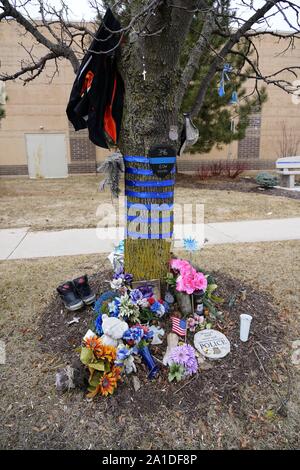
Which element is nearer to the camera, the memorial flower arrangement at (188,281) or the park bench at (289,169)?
the memorial flower arrangement at (188,281)

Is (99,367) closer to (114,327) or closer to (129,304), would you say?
(114,327)

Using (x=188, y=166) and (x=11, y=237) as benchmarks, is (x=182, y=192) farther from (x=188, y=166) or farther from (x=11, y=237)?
(x=188, y=166)

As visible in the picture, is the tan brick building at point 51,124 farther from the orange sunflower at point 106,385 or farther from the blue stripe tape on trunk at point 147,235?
the orange sunflower at point 106,385

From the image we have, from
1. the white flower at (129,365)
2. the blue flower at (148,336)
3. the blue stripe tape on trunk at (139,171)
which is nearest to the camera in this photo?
the white flower at (129,365)

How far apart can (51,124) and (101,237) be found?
32.7ft

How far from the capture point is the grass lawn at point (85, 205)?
6320 millimetres

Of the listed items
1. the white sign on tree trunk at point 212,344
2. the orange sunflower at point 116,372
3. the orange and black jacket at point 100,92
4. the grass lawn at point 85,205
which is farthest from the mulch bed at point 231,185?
the orange sunflower at point 116,372

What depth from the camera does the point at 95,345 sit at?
79.3 inches

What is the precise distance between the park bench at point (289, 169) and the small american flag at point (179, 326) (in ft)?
28.9

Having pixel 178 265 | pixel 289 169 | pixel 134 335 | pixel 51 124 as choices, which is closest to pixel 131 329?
pixel 134 335

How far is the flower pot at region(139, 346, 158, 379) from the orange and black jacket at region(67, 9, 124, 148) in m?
1.40

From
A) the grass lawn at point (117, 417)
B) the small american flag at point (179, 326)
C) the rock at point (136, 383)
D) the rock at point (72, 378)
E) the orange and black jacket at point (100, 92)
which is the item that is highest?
the orange and black jacket at point (100, 92)

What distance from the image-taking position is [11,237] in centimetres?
530
